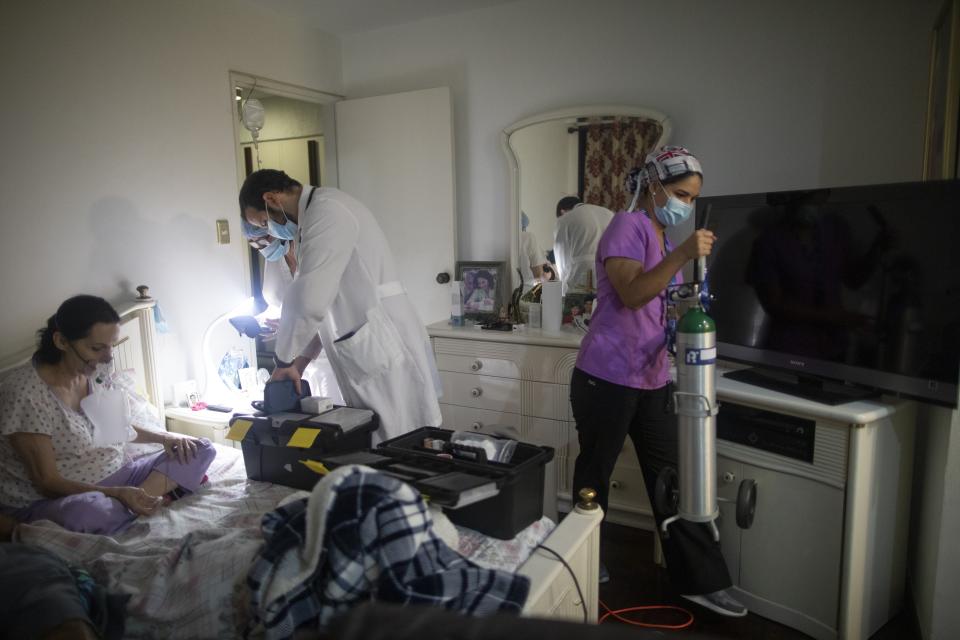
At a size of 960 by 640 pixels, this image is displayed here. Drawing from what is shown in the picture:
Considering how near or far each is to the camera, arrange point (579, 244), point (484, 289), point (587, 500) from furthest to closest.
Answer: point (484, 289), point (579, 244), point (587, 500)

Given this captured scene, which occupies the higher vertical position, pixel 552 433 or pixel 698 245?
pixel 698 245

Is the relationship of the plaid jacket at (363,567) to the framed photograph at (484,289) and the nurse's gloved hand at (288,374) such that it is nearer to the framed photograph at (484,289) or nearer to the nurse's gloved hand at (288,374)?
the nurse's gloved hand at (288,374)

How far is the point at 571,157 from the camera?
290 centimetres

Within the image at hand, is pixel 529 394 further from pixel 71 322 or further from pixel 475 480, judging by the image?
pixel 71 322

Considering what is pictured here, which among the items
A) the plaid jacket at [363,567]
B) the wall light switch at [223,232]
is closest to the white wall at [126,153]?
→ the wall light switch at [223,232]

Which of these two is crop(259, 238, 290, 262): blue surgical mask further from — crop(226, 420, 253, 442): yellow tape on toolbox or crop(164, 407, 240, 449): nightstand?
crop(226, 420, 253, 442): yellow tape on toolbox

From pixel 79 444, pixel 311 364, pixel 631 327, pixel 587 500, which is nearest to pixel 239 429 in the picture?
pixel 79 444

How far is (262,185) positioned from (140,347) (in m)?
0.91

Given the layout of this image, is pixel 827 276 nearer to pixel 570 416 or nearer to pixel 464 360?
pixel 570 416

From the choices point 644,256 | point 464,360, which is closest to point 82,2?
point 464,360

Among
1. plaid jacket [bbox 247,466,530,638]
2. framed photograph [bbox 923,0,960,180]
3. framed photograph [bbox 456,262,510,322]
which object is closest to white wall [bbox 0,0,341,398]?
framed photograph [bbox 456,262,510,322]

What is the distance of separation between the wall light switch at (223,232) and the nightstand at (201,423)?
815mm

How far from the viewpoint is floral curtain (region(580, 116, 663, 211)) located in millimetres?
2750

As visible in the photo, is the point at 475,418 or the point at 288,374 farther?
the point at 475,418
